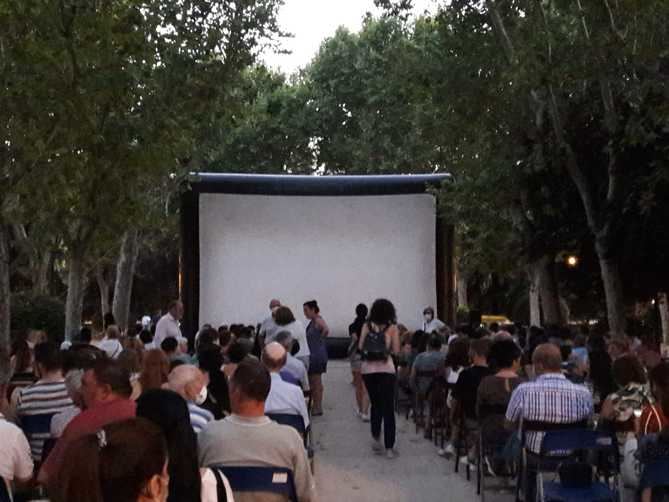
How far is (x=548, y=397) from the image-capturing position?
9016 mm

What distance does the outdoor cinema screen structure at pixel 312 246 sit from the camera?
83.9ft

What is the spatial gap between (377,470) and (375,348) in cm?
130

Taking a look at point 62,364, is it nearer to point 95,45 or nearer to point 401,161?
point 95,45

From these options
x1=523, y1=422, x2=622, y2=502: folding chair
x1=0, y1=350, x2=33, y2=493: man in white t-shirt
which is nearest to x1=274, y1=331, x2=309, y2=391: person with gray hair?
x1=523, y1=422, x2=622, y2=502: folding chair

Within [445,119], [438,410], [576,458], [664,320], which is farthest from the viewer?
[664,320]

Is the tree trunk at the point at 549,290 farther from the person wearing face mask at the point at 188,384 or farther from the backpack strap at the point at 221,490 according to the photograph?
the backpack strap at the point at 221,490

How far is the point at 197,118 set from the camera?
66.6 ft

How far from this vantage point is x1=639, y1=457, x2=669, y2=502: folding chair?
685cm

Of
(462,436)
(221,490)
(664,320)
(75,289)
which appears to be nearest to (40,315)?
(75,289)

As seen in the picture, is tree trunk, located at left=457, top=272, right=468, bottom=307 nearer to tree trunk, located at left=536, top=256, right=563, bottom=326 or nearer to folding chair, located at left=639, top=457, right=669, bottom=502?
tree trunk, located at left=536, top=256, right=563, bottom=326

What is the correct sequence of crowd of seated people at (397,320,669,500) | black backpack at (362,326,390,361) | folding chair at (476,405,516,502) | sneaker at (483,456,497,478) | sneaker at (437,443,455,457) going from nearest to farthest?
crowd of seated people at (397,320,669,500) < folding chair at (476,405,516,502) < sneaker at (483,456,497,478) < black backpack at (362,326,390,361) < sneaker at (437,443,455,457)

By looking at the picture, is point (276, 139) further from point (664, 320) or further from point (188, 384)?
point (188, 384)

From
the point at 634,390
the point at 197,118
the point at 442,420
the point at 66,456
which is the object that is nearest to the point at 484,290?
the point at 197,118

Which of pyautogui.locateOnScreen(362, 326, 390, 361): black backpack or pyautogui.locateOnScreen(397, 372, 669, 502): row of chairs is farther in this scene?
pyautogui.locateOnScreen(362, 326, 390, 361): black backpack
